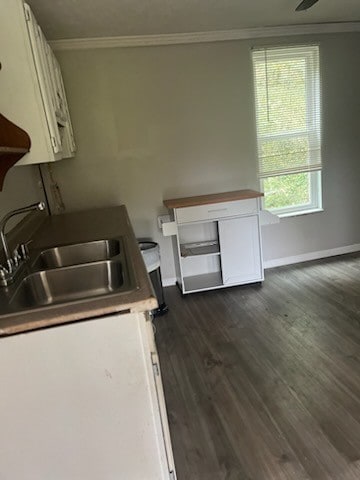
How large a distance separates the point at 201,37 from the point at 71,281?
2.67 meters

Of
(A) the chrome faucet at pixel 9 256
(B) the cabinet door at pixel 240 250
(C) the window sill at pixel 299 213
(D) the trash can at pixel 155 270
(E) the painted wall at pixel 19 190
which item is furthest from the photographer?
(C) the window sill at pixel 299 213

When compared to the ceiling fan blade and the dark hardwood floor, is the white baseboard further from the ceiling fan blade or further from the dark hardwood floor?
the ceiling fan blade

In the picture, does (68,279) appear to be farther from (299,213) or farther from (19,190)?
(299,213)

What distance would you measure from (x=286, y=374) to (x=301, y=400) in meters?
0.23

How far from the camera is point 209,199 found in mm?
3271

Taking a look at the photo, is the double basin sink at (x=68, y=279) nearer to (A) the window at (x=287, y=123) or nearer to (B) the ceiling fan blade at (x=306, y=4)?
(B) the ceiling fan blade at (x=306, y=4)

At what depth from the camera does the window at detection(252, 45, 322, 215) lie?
3471mm

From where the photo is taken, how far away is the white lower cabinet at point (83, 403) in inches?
42.7

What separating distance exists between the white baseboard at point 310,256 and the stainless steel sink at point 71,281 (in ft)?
8.50

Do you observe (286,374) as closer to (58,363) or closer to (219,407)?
(219,407)

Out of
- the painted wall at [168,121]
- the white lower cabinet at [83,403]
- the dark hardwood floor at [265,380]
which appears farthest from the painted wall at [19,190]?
the dark hardwood floor at [265,380]

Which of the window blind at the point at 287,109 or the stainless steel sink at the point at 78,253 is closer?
the stainless steel sink at the point at 78,253

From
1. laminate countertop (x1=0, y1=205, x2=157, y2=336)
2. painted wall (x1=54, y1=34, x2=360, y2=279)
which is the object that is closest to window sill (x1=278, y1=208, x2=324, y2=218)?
painted wall (x1=54, y1=34, x2=360, y2=279)

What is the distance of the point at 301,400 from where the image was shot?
188 cm
